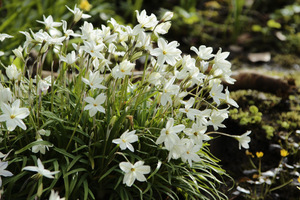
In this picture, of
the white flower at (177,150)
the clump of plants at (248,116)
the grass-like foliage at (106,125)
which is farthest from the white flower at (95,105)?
the clump of plants at (248,116)

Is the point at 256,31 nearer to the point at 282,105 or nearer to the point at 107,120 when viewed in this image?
the point at 282,105

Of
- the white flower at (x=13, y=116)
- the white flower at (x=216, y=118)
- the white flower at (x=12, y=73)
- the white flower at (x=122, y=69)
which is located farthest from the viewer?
the white flower at (x=216, y=118)

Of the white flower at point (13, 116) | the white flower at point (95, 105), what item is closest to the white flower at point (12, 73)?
the white flower at point (13, 116)

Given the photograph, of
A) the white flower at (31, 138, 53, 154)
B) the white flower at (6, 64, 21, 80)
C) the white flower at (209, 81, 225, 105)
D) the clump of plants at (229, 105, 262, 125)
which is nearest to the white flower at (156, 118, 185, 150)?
the white flower at (209, 81, 225, 105)

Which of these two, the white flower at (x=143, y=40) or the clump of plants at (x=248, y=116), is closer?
the white flower at (x=143, y=40)

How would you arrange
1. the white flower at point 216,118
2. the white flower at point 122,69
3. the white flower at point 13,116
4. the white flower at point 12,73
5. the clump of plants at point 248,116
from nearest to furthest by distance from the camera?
the white flower at point 13,116, the white flower at point 122,69, the white flower at point 12,73, the white flower at point 216,118, the clump of plants at point 248,116

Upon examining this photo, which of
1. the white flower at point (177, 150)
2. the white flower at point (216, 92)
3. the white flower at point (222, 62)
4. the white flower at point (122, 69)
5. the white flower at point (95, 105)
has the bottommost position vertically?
the white flower at point (177, 150)

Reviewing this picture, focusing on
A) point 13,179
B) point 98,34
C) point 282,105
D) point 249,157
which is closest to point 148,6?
point 282,105

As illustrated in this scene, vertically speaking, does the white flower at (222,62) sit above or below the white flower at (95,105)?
above

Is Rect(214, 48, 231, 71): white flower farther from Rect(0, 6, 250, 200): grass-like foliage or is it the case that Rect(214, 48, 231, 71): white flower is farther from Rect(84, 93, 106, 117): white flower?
Rect(84, 93, 106, 117): white flower

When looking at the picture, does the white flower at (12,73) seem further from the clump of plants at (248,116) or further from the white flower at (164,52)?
the clump of plants at (248,116)
